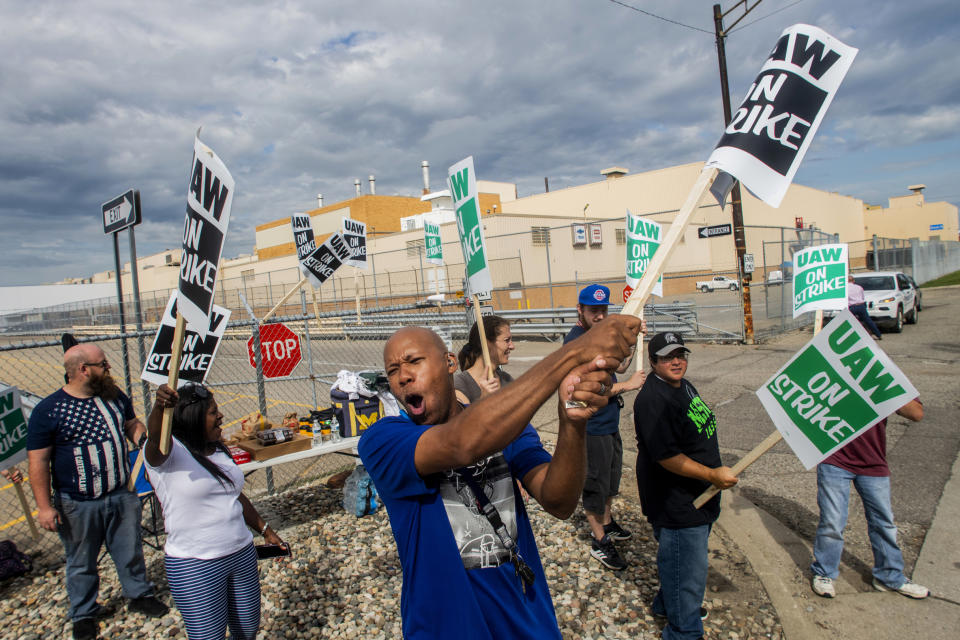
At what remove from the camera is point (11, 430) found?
13.7 ft

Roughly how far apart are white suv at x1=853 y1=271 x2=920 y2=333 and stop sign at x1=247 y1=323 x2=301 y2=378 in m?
14.1

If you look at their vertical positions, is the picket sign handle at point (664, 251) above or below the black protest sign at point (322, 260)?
below

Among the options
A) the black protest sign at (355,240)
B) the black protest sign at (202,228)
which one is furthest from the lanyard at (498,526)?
the black protest sign at (355,240)

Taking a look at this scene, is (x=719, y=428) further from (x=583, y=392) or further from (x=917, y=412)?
(x=583, y=392)

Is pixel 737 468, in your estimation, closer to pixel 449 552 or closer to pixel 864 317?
pixel 449 552

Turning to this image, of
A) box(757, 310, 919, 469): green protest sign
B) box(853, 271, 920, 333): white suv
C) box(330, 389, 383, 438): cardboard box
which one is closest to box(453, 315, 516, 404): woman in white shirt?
box(330, 389, 383, 438): cardboard box

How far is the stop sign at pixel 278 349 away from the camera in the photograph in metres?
6.34

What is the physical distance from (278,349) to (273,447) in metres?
1.89

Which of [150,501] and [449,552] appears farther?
[150,501]

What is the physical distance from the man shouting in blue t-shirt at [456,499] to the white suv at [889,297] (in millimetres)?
15537

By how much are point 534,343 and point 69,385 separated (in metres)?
15.0

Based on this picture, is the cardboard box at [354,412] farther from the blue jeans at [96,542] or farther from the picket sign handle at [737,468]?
the picket sign handle at [737,468]

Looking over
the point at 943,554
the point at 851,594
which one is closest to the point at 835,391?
the point at 851,594

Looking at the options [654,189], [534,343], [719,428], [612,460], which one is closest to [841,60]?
[612,460]
